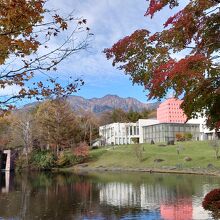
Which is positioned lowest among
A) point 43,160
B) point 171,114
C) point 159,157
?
point 43,160

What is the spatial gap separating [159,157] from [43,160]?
629 inches

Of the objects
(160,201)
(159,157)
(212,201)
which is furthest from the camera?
(159,157)

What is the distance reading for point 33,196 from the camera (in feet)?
71.7

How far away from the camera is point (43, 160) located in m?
49.7

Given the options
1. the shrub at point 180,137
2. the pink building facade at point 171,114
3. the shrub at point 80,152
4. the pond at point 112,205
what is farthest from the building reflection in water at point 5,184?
the pink building facade at point 171,114

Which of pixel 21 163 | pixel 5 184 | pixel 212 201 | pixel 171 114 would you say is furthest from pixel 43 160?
pixel 212 201

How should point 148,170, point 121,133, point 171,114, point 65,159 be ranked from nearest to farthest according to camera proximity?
1. point 148,170
2. point 65,159
3. point 171,114
4. point 121,133

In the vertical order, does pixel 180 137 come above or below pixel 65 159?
above

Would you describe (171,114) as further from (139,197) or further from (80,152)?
(139,197)

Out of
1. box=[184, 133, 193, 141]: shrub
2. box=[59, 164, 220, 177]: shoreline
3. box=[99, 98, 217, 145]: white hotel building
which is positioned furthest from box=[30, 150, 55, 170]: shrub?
box=[184, 133, 193, 141]: shrub

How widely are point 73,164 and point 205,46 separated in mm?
43147

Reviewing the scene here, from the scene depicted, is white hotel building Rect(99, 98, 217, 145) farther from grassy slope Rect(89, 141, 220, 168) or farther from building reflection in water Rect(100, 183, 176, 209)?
building reflection in water Rect(100, 183, 176, 209)

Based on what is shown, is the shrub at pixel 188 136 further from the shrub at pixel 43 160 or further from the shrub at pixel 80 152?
the shrub at pixel 43 160

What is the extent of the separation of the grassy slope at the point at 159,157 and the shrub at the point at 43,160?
5.51 meters
